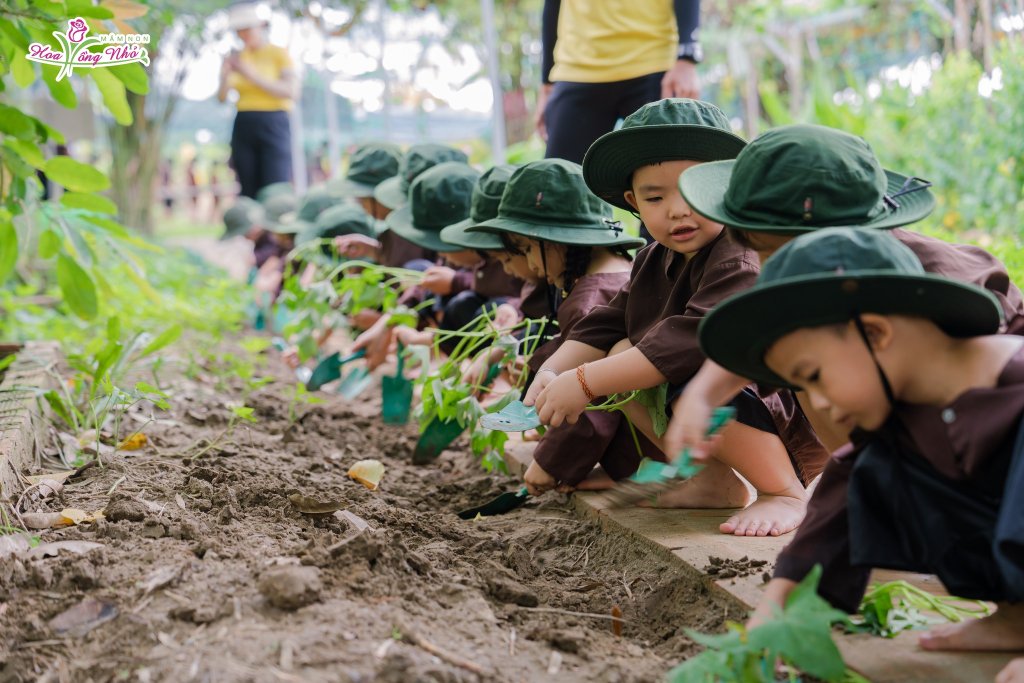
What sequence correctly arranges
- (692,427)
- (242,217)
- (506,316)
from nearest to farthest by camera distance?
(692,427) → (506,316) → (242,217)

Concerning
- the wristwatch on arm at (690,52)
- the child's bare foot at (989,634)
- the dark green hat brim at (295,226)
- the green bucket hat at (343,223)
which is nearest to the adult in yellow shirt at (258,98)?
the dark green hat brim at (295,226)

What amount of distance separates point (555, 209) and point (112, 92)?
1.20m

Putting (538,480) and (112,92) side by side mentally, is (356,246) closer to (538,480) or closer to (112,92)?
(112,92)

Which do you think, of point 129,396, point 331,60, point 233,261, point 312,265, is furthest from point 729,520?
point 233,261

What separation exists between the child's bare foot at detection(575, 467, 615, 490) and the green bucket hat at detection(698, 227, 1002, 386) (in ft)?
4.09

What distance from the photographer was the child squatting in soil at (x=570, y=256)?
2756 mm

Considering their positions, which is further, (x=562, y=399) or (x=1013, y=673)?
(x=562, y=399)

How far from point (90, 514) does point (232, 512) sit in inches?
12.3

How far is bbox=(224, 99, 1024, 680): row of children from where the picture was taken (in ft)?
4.96

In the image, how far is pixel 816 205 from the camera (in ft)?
6.26

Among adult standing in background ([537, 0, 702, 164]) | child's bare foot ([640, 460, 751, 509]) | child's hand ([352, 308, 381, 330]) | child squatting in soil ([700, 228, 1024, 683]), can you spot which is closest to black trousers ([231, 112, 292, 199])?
child's hand ([352, 308, 381, 330])

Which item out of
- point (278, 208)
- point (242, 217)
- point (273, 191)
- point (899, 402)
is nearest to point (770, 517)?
point (899, 402)

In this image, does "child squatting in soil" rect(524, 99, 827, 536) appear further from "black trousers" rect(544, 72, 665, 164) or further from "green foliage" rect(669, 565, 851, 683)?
"black trousers" rect(544, 72, 665, 164)

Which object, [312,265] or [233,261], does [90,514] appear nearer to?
[312,265]
